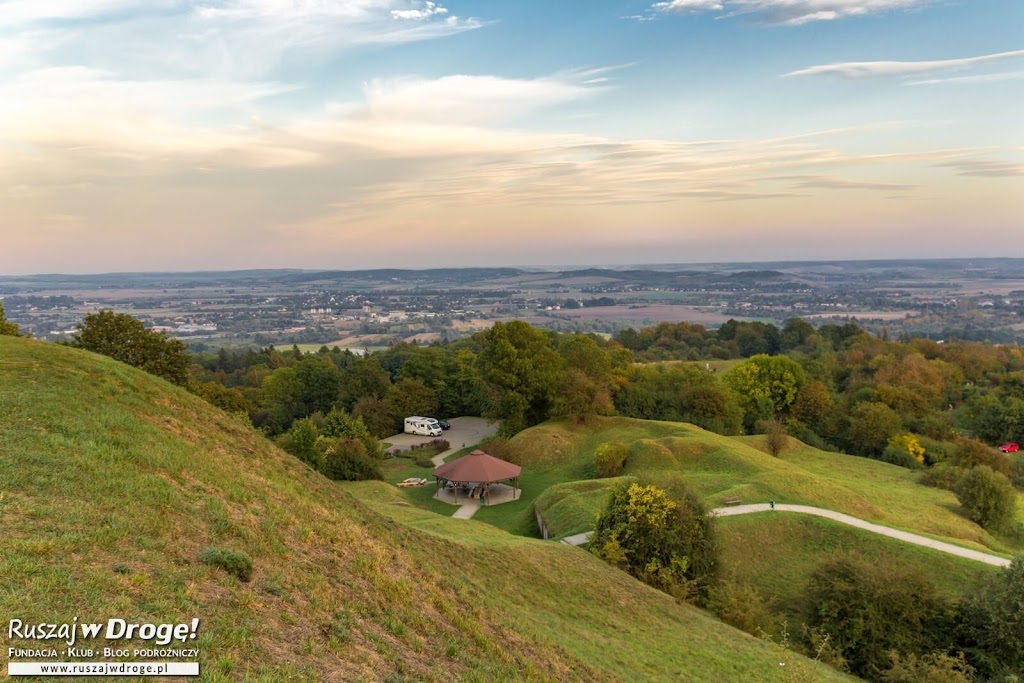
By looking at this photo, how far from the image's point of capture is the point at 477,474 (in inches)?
1431

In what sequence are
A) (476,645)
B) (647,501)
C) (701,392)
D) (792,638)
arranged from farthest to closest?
(701,392) < (647,501) < (792,638) < (476,645)

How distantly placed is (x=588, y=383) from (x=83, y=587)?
42.2 metres

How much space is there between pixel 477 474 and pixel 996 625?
995 inches

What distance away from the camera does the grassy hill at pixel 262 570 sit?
7.76m

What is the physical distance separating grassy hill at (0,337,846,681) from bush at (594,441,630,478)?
738 inches

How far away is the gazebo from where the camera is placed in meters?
36.1

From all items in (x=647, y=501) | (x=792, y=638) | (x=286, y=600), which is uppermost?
(x=286, y=600)

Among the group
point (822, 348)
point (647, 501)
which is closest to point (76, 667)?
point (647, 501)

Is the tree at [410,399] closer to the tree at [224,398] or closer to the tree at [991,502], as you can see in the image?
the tree at [224,398]

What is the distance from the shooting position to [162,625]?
23.6ft

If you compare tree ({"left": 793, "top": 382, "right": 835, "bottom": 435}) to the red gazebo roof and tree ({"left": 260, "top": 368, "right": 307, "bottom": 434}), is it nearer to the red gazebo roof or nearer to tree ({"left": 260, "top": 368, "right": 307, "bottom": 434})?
the red gazebo roof

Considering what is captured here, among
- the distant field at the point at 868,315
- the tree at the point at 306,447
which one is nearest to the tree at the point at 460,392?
the tree at the point at 306,447

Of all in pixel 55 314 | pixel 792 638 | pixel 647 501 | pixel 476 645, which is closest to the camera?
pixel 476 645

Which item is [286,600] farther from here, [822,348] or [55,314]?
[55,314]
